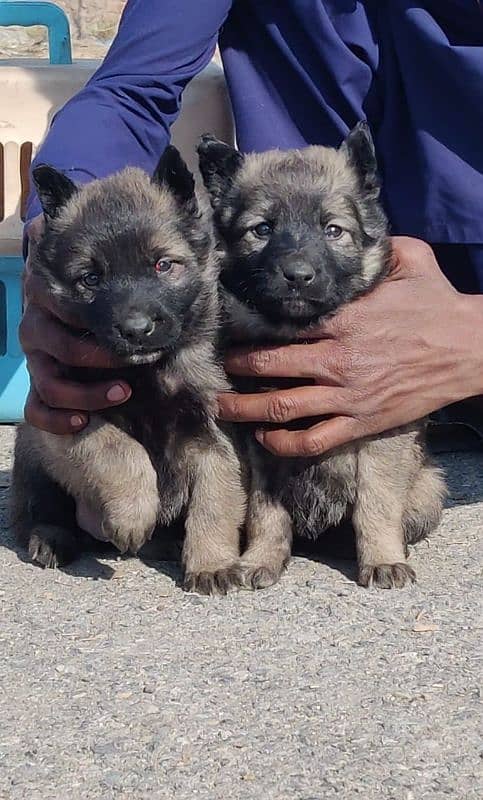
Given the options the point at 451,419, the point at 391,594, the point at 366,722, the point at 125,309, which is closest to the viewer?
the point at 366,722

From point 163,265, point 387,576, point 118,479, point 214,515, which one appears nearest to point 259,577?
point 214,515

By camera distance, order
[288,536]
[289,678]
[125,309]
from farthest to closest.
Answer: [288,536] < [125,309] < [289,678]

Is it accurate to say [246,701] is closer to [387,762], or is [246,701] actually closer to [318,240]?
[387,762]

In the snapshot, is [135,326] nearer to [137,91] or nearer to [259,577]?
[259,577]

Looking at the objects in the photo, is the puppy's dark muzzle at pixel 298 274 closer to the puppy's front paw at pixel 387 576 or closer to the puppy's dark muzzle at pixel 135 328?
the puppy's dark muzzle at pixel 135 328

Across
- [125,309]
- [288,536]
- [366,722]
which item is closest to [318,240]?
[125,309]

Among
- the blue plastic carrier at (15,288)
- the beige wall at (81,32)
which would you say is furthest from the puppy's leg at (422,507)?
the beige wall at (81,32)
